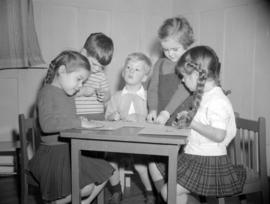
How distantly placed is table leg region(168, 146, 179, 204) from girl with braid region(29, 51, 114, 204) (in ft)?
1.50

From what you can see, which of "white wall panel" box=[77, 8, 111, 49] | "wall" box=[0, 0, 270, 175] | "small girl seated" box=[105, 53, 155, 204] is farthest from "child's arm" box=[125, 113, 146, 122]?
"white wall panel" box=[77, 8, 111, 49]

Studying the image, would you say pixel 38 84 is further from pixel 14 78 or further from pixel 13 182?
pixel 13 182

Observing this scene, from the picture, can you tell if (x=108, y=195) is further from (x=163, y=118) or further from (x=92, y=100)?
(x=163, y=118)

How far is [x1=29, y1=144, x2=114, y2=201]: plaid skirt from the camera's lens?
1717 mm

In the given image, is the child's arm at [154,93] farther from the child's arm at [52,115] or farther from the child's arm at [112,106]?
the child's arm at [52,115]

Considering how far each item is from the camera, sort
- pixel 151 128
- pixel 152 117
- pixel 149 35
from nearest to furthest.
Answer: pixel 151 128
pixel 152 117
pixel 149 35

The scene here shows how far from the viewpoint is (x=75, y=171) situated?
1.67m

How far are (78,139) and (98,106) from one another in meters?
0.64

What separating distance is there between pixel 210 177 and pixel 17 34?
2109 millimetres

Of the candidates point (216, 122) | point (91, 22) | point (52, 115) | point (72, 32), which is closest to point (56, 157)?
point (52, 115)

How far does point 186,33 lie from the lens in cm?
202

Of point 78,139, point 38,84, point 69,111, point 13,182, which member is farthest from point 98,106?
point 13,182

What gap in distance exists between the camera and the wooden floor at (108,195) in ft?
8.28

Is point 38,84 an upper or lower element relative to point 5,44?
lower
